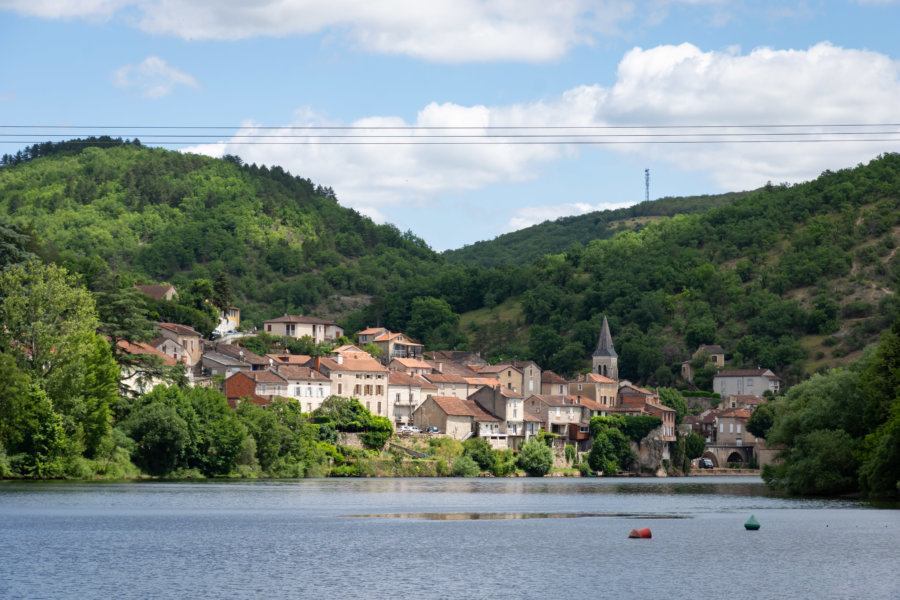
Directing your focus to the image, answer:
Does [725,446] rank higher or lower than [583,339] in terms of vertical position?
lower

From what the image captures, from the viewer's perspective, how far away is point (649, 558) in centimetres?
4353

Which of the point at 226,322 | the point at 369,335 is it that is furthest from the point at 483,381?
the point at 226,322

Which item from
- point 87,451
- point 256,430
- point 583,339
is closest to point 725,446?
point 583,339

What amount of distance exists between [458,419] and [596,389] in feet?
114

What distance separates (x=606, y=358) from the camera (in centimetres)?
18188

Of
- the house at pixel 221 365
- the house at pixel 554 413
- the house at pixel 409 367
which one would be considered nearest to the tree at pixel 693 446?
the house at pixel 554 413

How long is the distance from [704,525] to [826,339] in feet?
445

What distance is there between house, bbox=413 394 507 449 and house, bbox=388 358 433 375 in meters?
13.7

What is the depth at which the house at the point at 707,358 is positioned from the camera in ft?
621

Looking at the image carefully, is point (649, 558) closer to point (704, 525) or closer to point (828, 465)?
point (704, 525)

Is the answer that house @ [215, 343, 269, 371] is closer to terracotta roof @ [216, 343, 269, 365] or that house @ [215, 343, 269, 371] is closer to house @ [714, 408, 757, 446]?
terracotta roof @ [216, 343, 269, 365]

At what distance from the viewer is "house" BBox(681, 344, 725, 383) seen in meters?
189

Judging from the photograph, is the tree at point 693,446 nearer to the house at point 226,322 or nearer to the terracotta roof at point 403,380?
the terracotta roof at point 403,380

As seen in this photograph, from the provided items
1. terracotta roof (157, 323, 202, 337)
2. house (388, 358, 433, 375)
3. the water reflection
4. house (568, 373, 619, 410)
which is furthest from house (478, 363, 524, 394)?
the water reflection
